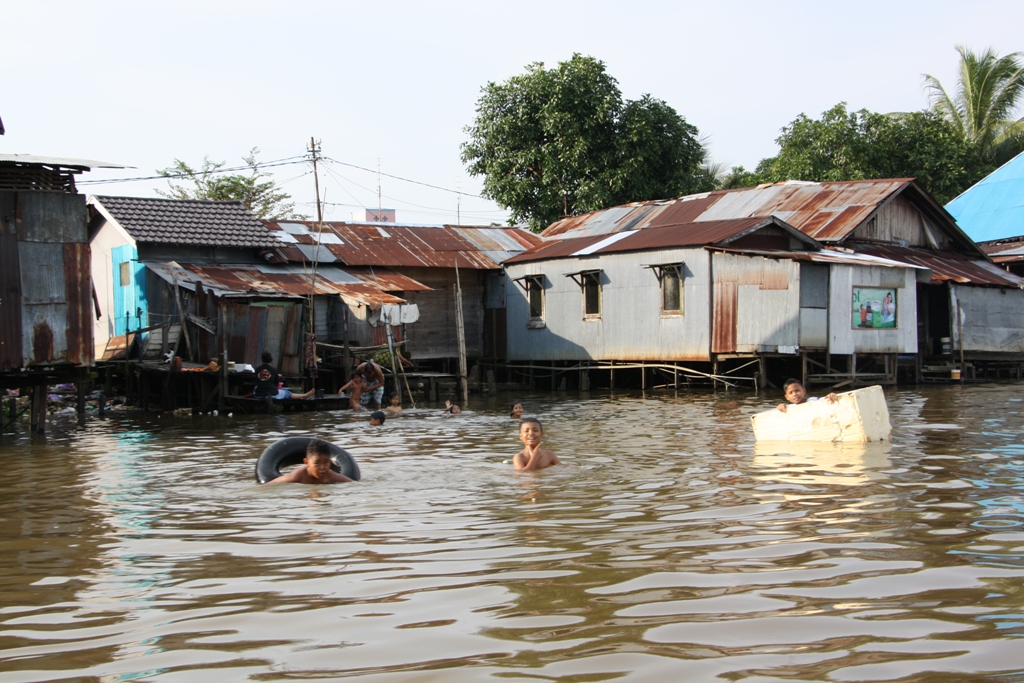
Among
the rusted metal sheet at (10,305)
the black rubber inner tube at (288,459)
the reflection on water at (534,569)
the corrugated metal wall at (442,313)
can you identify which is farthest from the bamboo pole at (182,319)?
the black rubber inner tube at (288,459)

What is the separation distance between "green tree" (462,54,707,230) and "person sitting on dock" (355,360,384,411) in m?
15.0

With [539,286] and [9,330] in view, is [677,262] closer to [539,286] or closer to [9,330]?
[539,286]

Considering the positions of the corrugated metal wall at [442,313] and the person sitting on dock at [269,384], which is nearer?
the person sitting on dock at [269,384]

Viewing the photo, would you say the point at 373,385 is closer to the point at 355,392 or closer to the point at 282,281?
the point at 355,392

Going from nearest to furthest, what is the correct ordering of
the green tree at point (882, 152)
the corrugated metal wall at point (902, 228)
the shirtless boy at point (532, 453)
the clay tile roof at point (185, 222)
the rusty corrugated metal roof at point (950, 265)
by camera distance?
the shirtless boy at point (532, 453) < the clay tile roof at point (185, 222) < the rusty corrugated metal roof at point (950, 265) < the corrugated metal wall at point (902, 228) < the green tree at point (882, 152)

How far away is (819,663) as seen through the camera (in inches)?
161

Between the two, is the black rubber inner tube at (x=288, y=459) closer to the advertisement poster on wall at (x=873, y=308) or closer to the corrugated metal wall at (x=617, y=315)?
the corrugated metal wall at (x=617, y=315)

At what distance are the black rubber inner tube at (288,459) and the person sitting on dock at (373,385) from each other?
10.8m

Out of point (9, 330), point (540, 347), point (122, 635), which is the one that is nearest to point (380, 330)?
point (540, 347)

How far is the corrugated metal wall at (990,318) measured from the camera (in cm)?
2733

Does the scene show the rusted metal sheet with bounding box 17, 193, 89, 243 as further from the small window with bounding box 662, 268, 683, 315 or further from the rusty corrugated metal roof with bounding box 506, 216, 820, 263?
the small window with bounding box 662, 268, 683, 315

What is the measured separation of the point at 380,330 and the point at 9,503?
17240 mm

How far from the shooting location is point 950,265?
28094 millimetres

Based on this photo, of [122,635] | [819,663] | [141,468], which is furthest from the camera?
[141,468]
